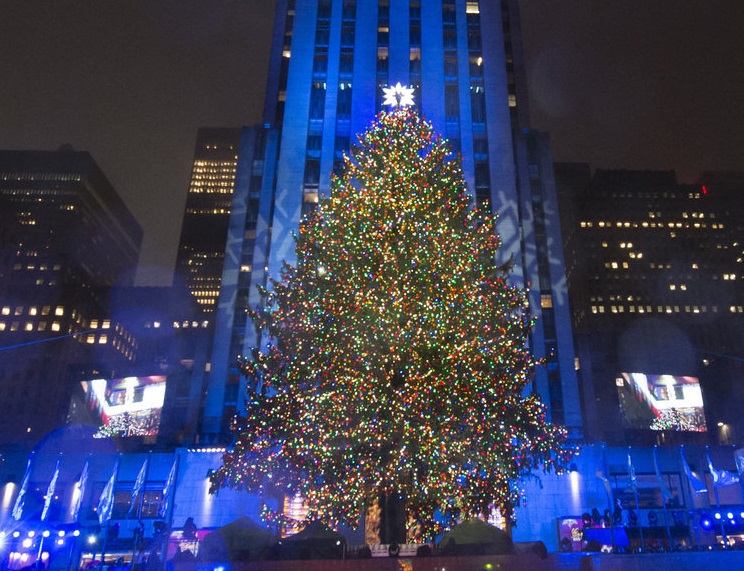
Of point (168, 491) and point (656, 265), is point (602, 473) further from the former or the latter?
point (656, 265)

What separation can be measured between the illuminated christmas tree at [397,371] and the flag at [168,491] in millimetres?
11126

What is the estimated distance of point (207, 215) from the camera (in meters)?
169

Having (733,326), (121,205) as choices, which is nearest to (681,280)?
(733,326)

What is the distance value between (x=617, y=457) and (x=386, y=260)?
72.6 feet

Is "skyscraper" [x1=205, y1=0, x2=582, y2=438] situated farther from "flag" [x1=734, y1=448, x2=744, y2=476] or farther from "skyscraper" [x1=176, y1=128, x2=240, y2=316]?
"skyscraper" [x1=176, y1=128, x2=240, y2=316]

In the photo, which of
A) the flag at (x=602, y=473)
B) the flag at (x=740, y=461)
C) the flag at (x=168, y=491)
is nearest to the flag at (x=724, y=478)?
the flag at (x=740, y=461)

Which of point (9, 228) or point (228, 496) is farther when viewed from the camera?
point (9, 228)

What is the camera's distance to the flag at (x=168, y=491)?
31312 millimetres

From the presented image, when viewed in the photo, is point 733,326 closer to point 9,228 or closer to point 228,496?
point 228,496

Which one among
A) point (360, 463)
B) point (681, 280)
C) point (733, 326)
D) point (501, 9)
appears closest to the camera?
point (360, 463)

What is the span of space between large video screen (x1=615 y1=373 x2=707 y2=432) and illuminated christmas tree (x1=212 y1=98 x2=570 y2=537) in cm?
2434

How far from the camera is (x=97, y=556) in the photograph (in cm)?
3309

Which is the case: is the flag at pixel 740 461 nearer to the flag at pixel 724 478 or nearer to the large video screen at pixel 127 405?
the flag at pixel 724 478

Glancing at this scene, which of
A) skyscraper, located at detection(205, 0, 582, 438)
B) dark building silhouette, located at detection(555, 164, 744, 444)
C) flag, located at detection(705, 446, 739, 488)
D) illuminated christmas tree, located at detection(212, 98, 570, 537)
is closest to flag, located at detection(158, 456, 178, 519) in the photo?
skyscraper, located at detection(205, 0, 582, 438)
